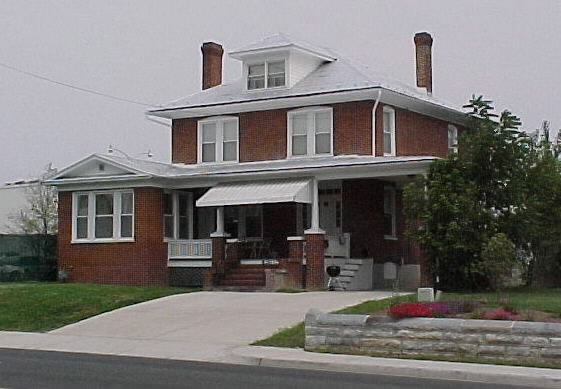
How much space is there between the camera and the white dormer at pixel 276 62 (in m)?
35.3

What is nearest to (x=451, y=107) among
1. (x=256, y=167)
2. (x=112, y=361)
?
(x=256, y=167)

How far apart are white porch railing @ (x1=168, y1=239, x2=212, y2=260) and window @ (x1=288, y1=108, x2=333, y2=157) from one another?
4.23 metres

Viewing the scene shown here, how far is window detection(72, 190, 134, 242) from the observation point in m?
34.6

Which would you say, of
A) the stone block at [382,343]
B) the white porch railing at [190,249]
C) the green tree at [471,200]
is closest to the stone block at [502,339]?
the stone block at [382,343]

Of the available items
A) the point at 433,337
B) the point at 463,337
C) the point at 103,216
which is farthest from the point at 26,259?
the point at 463,337

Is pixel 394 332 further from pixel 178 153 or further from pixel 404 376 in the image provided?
pixel 178 153

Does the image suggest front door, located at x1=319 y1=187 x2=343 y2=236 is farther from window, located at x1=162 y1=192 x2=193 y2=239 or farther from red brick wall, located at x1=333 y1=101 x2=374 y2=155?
window, located at x1=162 y1=192 x2=193 y2=239

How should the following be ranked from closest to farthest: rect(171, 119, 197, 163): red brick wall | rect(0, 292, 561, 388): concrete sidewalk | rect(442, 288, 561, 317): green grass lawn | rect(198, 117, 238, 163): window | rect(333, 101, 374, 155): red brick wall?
rect(0, 292, 561, 388): concrete sidewalk → rect(442, 288, 561, 317): green grass lawn → rect(333, 101, 374, 155): red brick wall → rect(198, 117, 238, 163): window → rect(171, 119, 197, 163): red brick wall

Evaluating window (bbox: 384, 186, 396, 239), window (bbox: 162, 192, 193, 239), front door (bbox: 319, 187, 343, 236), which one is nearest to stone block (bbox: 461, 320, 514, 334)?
front door (bbox: 319, 187, 343, 236)

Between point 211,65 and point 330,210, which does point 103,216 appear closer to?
point 330,210

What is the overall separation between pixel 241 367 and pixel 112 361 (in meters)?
2.49

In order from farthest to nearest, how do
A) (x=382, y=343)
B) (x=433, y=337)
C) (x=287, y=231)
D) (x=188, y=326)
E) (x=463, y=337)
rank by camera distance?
(x=287, y=231) < (x=188, y=326) < (x=382, y=343) < (x=433, y=337) < (x=463, y=337)

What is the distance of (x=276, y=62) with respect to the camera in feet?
117

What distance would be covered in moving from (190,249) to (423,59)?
1216 cm
